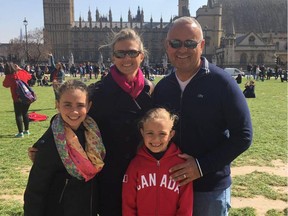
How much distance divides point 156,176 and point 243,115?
2.56ft

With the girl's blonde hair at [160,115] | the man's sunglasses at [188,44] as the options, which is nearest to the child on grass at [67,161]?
the girl's blonde hair at [160,115]

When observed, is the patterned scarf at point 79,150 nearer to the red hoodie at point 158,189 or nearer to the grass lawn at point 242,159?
the red hoodie at point 158,189

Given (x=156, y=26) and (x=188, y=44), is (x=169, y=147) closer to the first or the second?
(x=188, y=44)

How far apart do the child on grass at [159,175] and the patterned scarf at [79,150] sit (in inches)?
12.9

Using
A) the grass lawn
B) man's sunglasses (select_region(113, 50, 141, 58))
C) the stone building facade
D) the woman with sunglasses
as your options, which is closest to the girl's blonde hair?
the woman with sunglasses

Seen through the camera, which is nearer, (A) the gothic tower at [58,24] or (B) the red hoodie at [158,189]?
(B) the red hoodie at [158,189]

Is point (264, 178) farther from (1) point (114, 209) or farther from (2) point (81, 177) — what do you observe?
(2) point (81, 177)

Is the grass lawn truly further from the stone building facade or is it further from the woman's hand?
the stone building facade

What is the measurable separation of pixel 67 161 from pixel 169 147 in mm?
780

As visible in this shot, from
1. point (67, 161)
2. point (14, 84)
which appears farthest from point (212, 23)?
point (67, 161)

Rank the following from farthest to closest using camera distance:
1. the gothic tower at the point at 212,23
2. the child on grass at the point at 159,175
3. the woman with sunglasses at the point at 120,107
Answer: the gothic tower at the point at 212,23, the woman with sunglasses at the point at 120,107, the child on grass at the point at 159,175

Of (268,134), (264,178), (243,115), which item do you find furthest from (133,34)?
(268,134)

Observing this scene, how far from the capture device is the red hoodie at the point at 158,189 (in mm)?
2535

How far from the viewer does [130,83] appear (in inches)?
115
